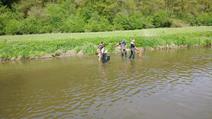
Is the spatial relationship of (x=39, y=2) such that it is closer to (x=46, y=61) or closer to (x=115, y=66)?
(x=46, y=61)

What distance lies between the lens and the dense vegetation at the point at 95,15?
53616 millimetres

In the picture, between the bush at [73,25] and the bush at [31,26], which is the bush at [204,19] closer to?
the bush at [73,25]

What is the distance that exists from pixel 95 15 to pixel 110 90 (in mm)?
40828

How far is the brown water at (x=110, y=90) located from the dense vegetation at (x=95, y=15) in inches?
910

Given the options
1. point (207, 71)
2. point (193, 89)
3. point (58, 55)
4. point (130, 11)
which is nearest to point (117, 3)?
point (130, 11)

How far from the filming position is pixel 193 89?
19453 millimetres

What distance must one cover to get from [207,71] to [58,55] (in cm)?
1743

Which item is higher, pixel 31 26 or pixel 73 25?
pixel 31 26

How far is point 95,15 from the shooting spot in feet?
197

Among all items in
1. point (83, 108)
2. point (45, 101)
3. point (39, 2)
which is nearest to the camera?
→ point (83, 108)

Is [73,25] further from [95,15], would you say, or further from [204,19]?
[204,19]

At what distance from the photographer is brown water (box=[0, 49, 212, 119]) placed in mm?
16094

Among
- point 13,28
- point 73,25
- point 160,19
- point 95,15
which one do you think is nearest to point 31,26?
point 13,28

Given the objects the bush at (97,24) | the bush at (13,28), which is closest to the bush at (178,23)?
the bush at (97,24)
